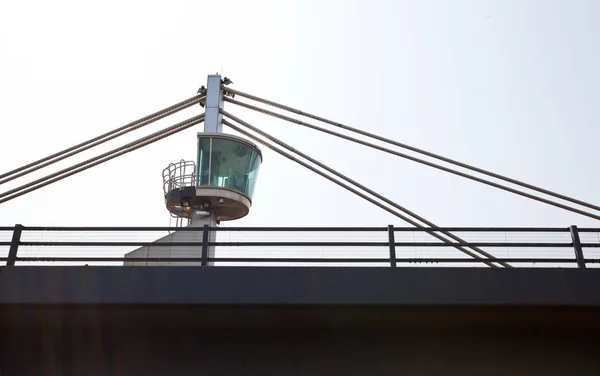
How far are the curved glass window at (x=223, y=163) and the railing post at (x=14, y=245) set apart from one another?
950cm

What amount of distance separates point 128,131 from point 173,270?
33.7ft

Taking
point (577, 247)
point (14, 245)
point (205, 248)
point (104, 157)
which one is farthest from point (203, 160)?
point (577, 247)

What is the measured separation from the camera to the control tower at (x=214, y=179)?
64.1ft

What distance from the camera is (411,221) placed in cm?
1423

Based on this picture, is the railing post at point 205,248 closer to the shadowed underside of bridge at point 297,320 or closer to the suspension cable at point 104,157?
the shadowed underside of bridge at point 297,320

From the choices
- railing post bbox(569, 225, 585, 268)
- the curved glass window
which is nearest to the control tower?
the curved glass window

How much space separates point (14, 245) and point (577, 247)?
35.6 feet

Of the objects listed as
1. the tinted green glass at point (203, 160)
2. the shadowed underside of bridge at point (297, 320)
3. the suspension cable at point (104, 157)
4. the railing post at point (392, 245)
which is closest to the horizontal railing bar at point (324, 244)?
the railing post at point (392, 245)

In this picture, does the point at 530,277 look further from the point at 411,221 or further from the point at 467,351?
the point at 411,221

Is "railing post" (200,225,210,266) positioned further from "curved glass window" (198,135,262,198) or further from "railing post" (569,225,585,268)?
"curved glass window" (198,135,262,198)

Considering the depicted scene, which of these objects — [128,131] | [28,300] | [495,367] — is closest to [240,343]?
[28,300]

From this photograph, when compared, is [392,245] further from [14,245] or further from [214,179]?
[214,179]

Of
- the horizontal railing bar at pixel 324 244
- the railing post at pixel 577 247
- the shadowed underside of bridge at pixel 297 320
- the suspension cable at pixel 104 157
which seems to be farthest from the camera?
the suspension cable at pixel 104 157

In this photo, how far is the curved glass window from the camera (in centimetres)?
1997
